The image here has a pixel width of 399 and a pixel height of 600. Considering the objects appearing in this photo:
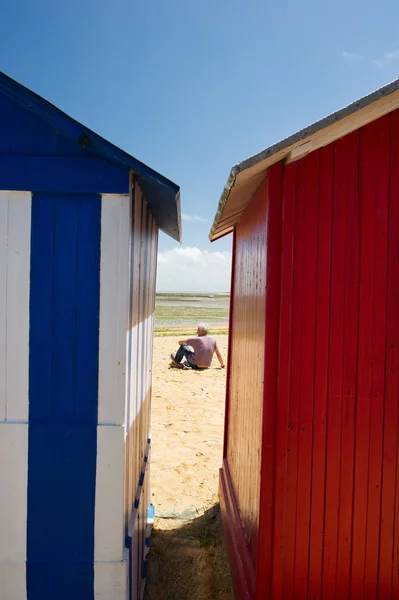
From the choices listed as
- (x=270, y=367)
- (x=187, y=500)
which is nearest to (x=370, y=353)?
(x=270, y=367)

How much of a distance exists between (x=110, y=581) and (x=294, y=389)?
175 centimetres

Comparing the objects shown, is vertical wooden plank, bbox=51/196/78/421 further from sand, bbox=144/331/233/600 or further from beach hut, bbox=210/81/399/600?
sand, bbox=144/331/233/600

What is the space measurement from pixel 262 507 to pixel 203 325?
9147 mm

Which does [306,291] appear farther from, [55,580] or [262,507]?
[55,580]

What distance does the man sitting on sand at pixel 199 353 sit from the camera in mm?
11797

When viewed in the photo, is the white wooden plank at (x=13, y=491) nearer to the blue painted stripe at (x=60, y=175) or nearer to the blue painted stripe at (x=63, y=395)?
the blue painted stripe at (x=63, y=395)

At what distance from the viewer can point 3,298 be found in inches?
104

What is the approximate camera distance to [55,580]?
2682 millimetres

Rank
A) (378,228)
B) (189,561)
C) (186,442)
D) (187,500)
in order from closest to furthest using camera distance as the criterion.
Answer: (378,228), (189,561), (187,500), (186,442)

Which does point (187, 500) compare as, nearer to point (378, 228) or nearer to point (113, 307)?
point (113, 307)

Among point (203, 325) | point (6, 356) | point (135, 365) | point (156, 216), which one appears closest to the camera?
point (6, 356)

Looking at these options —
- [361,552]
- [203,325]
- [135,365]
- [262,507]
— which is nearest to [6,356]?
[135,365]

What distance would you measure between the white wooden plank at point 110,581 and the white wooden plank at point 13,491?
1.66 ft

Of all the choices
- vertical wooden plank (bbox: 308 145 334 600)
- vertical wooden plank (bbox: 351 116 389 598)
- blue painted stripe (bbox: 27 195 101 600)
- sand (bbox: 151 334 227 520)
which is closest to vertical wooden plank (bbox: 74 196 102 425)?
blue painted stripe (bbox: 27 195 101 600)
